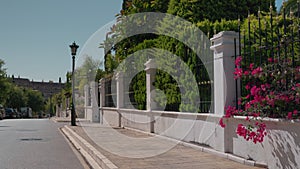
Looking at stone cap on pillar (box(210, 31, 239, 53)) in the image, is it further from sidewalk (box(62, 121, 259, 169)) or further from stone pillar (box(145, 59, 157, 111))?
stone pillar (box(145, 59, 157, 111))

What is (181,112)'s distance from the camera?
10.1 m

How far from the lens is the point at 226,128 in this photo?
7.61 metres

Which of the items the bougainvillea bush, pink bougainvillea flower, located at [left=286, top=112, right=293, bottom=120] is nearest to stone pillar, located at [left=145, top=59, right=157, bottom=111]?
the bougainvillea bush

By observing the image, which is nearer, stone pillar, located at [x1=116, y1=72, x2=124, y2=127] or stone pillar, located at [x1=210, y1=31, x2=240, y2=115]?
stone pillar, located at [x1=210, y1=31, x2=240, y2=115]

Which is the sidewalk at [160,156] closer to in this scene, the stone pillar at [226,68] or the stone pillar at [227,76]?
the stone pillar at [227,76]

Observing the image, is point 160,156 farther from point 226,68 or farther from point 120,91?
point 120,91

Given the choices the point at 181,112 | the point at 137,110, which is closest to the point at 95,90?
the point at 137,110

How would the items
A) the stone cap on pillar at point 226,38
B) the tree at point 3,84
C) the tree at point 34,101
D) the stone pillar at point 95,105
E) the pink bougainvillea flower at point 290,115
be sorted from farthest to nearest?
the tree at point 34,101
the tree at point 3,84
the stone pillar at point 95,105
the stone cap on pillar at point 226,38
the pink bougainvillea flower at point 290,115

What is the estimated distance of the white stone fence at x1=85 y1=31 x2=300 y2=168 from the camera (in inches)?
229

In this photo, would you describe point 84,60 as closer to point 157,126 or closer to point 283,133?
point 157,126

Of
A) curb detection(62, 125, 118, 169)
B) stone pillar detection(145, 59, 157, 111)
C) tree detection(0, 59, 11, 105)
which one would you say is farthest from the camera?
tree detection(0, 59, 11, 105)

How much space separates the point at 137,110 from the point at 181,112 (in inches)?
171

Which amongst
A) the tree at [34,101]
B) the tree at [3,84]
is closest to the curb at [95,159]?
the tree at [3,84]

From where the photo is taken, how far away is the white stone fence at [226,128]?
229 inches
